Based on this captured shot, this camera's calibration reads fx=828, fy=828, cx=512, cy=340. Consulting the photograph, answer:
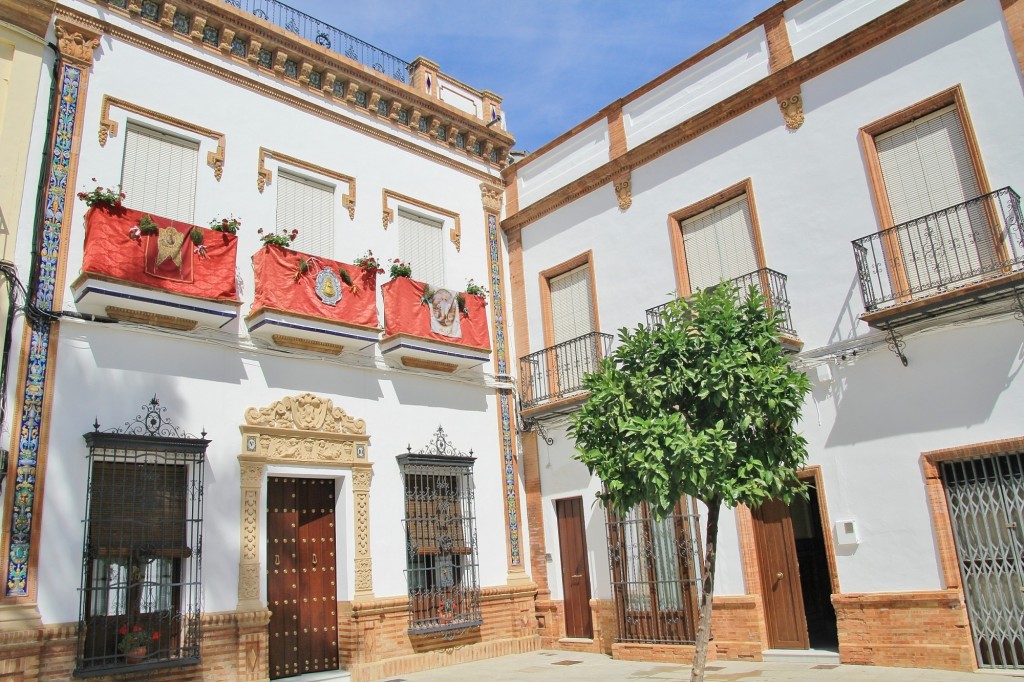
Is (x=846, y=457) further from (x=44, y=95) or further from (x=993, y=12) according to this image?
(x=44, y=95)

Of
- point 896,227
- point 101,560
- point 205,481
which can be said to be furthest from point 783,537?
point 101,560

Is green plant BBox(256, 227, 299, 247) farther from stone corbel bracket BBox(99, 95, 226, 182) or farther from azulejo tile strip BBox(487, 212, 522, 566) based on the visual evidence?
azulejo tile strip BBox(487, 212, 522, 566)

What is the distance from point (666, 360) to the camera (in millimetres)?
7180

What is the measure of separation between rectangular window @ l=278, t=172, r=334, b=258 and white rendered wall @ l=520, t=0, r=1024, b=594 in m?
4.85

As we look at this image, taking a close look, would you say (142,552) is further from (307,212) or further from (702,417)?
(702,417)

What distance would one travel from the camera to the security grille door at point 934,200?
9156 millimetres

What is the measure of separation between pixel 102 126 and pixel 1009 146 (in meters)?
10.5

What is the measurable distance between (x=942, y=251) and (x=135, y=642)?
9773 millimetres

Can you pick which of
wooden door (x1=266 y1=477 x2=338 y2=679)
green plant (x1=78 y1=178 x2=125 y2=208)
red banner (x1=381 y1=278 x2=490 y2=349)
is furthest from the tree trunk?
green plant (x1=78 y1=178 x2=125 y2=208)

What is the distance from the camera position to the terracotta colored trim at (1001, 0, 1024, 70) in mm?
9133

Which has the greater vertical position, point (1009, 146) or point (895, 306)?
point (1009, 146)

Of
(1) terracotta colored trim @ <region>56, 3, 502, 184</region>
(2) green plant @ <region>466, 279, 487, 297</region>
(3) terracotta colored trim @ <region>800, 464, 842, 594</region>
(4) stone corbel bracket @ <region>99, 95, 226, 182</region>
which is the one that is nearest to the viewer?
(3) terracotta colored trim @ <region>800, 464, 842, 594</region>

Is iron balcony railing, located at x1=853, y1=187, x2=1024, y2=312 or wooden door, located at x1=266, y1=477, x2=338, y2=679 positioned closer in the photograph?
iron balcony railing, located at x1=853, y1=187, x2=1024, y2=312

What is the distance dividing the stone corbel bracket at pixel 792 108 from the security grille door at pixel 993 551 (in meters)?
4.82
